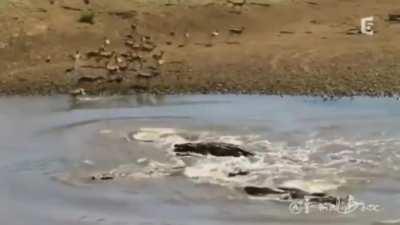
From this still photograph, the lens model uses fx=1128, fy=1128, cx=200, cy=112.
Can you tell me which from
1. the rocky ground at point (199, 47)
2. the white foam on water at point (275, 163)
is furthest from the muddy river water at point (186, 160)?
the rocky ground at point (199, 47)

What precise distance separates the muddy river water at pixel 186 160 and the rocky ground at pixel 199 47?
0.65 meters

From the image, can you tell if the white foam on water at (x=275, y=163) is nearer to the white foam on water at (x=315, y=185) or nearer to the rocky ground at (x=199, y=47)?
the white foam on water at (x=315, y=185)

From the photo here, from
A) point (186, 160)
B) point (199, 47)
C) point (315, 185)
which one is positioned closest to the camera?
point (315, 185)

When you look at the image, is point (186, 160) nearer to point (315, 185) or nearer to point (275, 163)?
point (275, 163)

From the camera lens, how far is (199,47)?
1691cm

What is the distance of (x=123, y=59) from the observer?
16.4 metres

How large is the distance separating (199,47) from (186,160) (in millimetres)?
5498

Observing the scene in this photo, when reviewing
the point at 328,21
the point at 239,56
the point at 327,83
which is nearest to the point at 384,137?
the point at 327,83

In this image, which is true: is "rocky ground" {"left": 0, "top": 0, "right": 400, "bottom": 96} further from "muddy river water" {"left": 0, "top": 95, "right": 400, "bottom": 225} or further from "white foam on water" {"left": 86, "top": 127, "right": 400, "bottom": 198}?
"white foam on water" {"left": 86, "top": 127, "right": 400, "bottom": 198}

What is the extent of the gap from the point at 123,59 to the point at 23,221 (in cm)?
664

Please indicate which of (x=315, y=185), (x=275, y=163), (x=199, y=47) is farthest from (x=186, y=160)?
(x=199, y=47)

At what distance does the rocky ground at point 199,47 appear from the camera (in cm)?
1539

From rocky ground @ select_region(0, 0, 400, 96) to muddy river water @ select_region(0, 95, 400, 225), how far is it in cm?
65

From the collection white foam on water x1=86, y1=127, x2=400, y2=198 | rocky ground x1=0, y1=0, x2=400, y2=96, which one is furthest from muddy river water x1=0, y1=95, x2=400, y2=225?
rocky ground x1=0, y1=0, x2=400, y2=96
